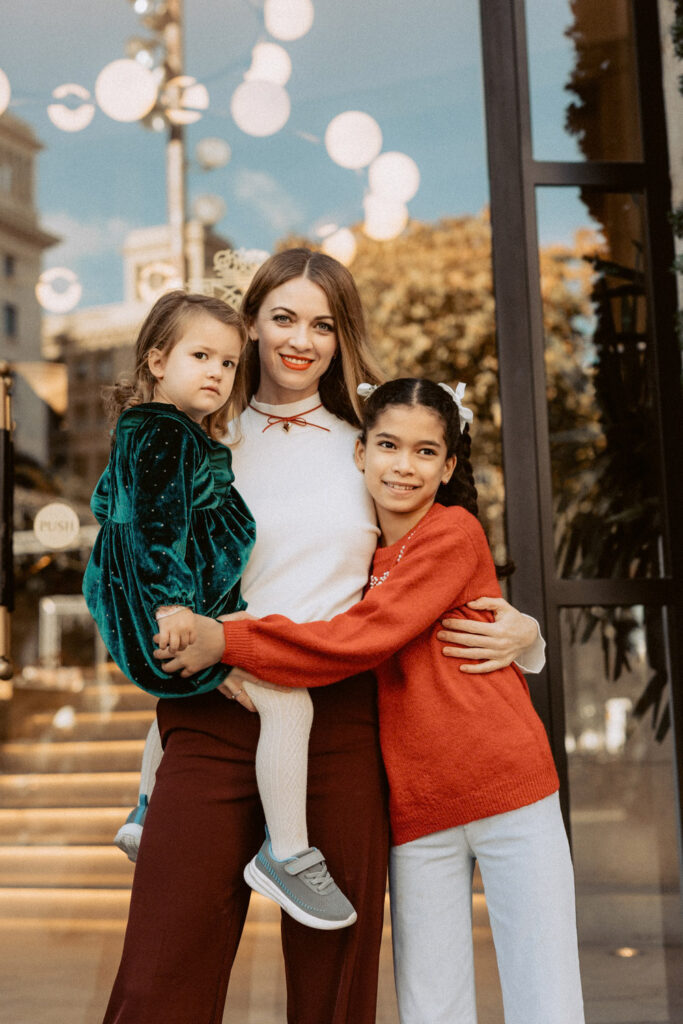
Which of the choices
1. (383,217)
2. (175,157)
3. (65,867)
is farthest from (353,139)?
(65,867)

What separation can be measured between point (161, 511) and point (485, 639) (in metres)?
0.53

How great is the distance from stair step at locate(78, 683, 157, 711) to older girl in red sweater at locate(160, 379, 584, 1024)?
3607 mm

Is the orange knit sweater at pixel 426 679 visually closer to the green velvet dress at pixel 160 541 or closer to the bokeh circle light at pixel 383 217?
the green velvet dress at pixel 160 541

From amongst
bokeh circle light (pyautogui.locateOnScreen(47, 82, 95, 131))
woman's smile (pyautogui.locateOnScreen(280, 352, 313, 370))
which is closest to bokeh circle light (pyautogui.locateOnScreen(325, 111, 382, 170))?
bokeh circle light (pyautogui.locateOnScreen(47, 82, 95, 131))

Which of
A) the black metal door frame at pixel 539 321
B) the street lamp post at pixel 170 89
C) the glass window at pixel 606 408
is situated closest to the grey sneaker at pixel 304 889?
the black metal door frame at pixel 539 321

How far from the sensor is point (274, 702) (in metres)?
1.42

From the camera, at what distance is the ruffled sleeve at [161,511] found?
1341 millimetres

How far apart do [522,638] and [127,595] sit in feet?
2.01

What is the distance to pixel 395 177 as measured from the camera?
218 inches

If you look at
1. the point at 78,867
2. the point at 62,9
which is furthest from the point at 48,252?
the point at 78,867

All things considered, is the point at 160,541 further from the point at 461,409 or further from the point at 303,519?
the point at 461,409

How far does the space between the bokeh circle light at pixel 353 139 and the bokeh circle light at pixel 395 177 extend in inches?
2.7

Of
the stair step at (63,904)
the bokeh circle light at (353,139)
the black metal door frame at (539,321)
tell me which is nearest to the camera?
the black metal door frame at (539,321)

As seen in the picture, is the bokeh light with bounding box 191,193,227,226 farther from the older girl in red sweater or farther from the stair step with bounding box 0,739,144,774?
the older girl in red sweater
